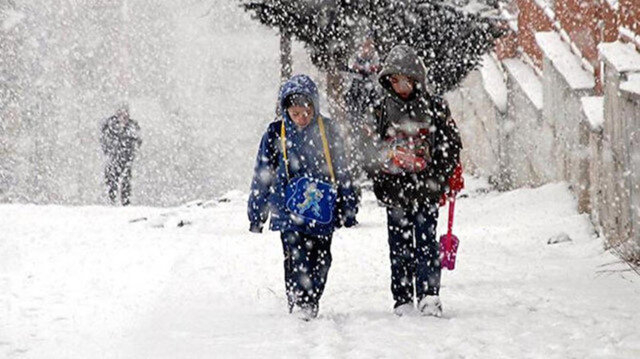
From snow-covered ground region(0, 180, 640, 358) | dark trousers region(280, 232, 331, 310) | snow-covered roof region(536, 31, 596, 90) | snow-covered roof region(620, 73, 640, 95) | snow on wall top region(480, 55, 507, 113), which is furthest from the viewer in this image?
snow on wall top region(480, 55, 507, 113)

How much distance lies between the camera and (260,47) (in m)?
53.8

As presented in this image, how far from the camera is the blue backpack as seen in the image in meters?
5.65

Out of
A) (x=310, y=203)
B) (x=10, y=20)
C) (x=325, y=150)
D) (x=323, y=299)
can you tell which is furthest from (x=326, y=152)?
(x=10, y=20)

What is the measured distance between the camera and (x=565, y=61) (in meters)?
10.6

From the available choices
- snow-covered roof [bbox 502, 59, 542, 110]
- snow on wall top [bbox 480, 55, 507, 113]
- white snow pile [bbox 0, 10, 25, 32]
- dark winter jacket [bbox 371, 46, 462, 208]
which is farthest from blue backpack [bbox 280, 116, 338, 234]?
white snow pile [bbox 0, 10, 25, 32]

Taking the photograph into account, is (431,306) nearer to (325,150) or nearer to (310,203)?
(310,203)

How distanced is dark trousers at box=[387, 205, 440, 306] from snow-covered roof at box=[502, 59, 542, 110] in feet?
22.3

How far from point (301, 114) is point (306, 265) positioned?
89cm

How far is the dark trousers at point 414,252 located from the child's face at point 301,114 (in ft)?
2.36

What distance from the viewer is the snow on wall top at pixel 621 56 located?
748cm

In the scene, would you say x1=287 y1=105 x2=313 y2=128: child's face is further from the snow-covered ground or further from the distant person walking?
the distant person walking

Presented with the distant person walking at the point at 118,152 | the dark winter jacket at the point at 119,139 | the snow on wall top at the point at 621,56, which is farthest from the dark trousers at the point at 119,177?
the snow on wall top at the point at 621,56

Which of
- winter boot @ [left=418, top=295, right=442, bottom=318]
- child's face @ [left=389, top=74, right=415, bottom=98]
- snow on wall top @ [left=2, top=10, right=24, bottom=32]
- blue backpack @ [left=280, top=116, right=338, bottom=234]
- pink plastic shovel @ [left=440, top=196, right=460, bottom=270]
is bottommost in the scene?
winter boot @ [left=418, top=295, right=442, bottom=318]

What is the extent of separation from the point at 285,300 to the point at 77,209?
8.11 metres
